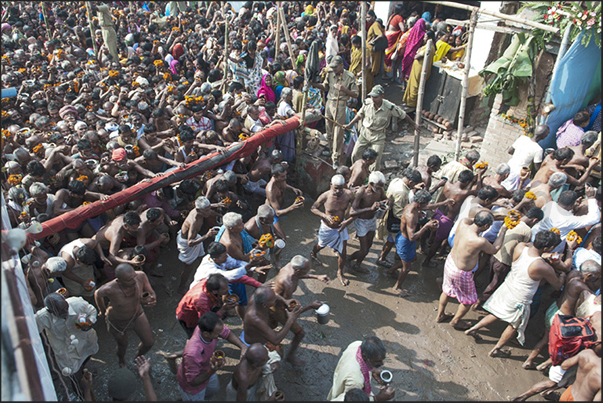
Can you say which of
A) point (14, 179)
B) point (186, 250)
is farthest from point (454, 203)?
point (14, 179)

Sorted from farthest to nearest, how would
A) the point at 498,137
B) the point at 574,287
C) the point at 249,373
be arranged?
the point at 498,137 < the point at 574,287 < the point at 249,373

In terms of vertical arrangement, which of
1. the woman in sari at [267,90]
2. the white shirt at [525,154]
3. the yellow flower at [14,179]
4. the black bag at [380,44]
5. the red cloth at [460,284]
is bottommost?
the red cloth at [460,284]

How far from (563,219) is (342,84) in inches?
179

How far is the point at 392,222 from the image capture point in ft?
20.4

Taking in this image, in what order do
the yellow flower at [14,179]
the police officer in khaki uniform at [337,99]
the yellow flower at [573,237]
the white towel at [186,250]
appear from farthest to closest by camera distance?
the police officer in khaki uniform at [337,99] → the yellow flower at [14,179] → the white towel at [186,250] → the yellow flower at [573,237]

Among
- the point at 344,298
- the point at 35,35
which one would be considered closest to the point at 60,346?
the point at 344,298

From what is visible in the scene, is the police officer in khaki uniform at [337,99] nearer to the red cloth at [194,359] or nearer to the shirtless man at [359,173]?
the shirtless man at [359,173]

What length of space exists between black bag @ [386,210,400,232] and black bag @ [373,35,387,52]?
21.6 feet

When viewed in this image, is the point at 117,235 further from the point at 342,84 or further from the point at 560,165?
the point at 560,165

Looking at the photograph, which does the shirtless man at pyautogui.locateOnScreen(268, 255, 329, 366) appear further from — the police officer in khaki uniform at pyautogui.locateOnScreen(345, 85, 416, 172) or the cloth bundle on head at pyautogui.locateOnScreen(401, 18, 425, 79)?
the cloth bundle on head at pyautogui.locateOnScreen(401, 18, 425, 79)

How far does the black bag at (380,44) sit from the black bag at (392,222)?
21.6 ft

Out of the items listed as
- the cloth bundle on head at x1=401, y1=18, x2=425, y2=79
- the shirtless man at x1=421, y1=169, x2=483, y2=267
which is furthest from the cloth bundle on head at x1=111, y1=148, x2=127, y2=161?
the cloth bundle on head at x1=401, y1=18, x2=425, y2=79

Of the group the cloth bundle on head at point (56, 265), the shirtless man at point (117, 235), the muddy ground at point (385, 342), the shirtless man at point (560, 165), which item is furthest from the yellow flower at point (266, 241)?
the shirtless man at point (560, 165)

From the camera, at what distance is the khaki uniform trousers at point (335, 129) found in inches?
328
